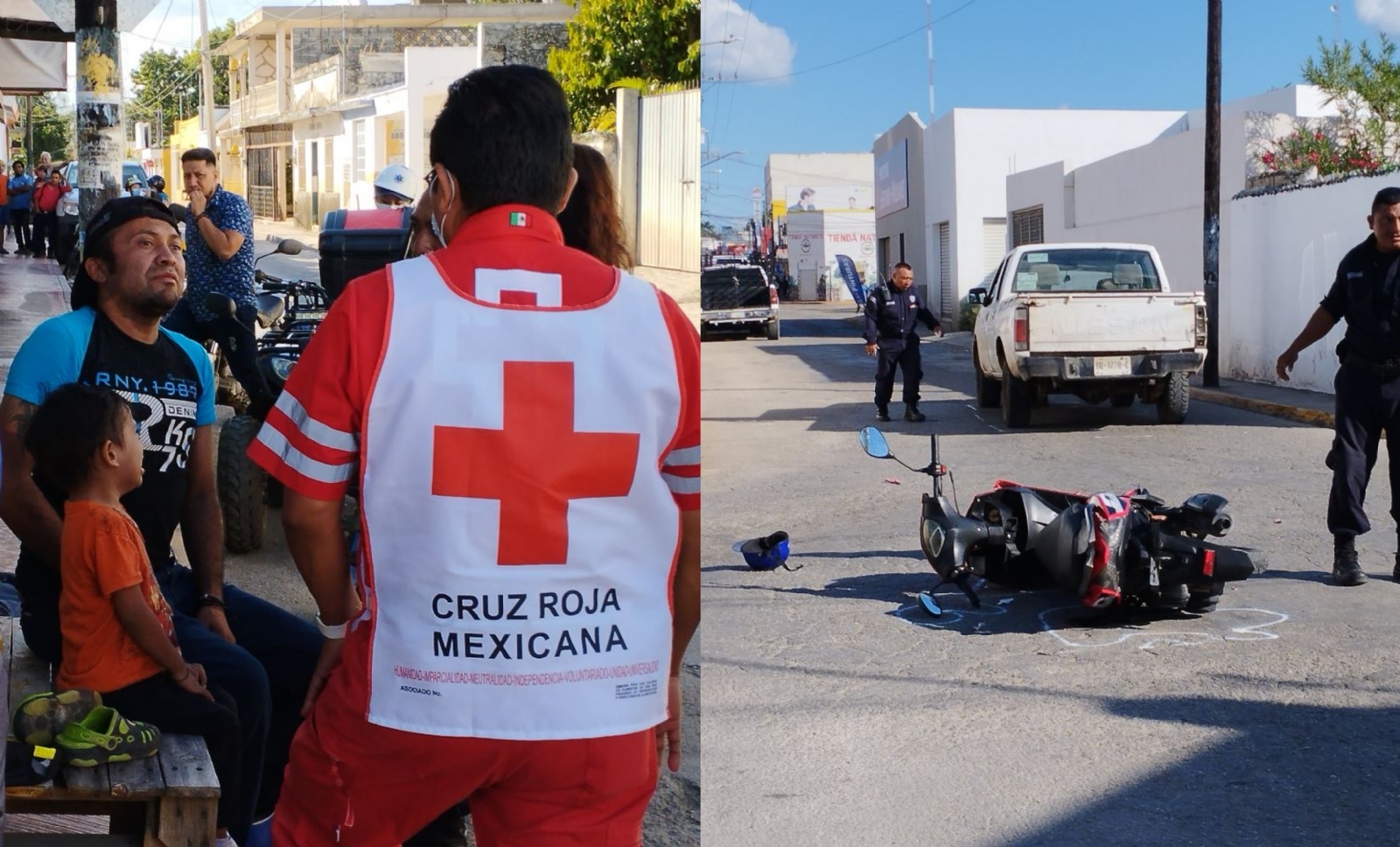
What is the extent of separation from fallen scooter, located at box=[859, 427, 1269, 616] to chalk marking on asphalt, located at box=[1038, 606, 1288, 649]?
0.12ft

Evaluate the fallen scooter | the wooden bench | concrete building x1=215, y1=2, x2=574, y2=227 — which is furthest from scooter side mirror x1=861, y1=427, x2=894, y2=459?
A: the wooden bench

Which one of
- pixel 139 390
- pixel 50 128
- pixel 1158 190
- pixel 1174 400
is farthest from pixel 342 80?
pixel 1174 400

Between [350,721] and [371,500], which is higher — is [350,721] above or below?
below

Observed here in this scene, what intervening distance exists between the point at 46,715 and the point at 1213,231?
194 centimetres

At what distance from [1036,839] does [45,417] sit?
1720 millimetres

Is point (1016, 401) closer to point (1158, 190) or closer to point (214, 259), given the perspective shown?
point (1158, 190)

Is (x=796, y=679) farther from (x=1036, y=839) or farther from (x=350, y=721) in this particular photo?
(x=350, y=721)

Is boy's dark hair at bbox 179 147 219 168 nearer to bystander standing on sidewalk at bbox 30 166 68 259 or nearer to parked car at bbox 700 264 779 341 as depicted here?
bystander standing on sidewalk at bbox 30 166 68 259

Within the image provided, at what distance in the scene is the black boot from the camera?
7.73 ft

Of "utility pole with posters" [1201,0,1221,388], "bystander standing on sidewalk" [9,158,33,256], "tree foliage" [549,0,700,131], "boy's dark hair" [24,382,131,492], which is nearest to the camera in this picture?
"utility pole with posters" [1201,0,1221,388]

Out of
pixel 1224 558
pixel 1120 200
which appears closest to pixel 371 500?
pixel 1120 200

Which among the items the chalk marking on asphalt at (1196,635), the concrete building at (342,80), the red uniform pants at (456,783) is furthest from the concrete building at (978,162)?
the concrete building at (342,80)

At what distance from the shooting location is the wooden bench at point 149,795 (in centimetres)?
241

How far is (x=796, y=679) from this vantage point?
2352 mm
